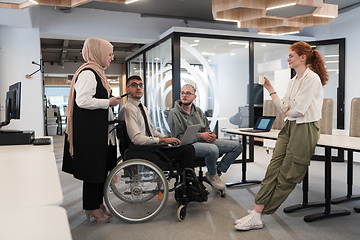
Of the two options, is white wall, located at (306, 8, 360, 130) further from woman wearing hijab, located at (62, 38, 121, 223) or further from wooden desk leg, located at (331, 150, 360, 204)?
woman wearing hijab, located at (62, 38, 121, 223)

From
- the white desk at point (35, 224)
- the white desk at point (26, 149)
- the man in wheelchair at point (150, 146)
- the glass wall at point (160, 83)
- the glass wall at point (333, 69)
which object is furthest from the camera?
the glass wall at point (333, 69)

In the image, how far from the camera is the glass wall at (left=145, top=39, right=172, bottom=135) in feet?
18.1

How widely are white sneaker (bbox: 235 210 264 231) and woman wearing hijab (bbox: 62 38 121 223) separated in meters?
1.19

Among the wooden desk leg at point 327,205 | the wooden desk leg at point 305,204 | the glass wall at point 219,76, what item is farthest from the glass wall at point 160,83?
the wooden desk leg at point 327,205

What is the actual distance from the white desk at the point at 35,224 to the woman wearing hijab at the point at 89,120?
1513mm

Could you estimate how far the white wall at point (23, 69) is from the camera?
5.57 metres

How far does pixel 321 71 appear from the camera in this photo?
2.55m

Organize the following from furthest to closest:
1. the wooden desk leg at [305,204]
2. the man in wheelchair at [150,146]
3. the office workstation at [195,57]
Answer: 1. the office workstation at [195,57]
2. the wooden desk leg at [305,204]
3. the man in wheelchair at [150,146]

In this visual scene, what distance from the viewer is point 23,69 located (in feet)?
18.6

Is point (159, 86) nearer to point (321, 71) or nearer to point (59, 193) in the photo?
point (321, 71)

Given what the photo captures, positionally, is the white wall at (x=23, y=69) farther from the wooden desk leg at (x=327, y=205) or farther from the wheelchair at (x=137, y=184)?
the wooden desk leg at (x=327, y=205)

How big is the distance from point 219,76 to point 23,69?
369 cm

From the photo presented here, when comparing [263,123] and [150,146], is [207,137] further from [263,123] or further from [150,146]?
[150,146]

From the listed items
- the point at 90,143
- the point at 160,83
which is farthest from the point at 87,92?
the point at 160,83
